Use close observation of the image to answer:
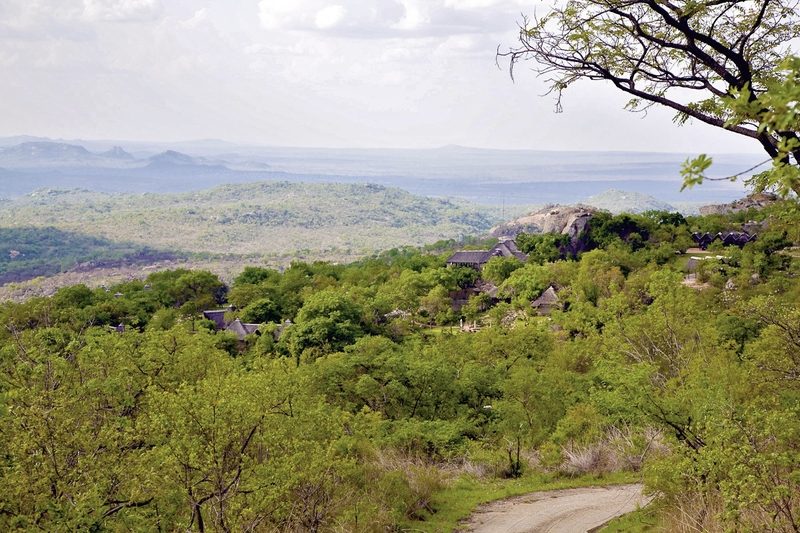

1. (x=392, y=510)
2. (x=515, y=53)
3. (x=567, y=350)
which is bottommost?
(x=567, y=350)

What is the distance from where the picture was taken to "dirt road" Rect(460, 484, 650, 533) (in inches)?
499

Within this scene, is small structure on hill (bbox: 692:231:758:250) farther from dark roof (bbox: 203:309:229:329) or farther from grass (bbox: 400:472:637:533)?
grass (bbox: 400:472:637:533)

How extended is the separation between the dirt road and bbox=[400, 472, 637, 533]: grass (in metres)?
0.24

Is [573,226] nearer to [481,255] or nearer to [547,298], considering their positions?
[481,255]

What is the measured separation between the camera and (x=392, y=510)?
11.8 meters

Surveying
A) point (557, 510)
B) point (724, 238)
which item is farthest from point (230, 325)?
point (724, 238)

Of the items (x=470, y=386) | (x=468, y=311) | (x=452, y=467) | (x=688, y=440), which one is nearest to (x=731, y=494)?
(x=688, y=440)

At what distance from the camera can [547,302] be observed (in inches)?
1998

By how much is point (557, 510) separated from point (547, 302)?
3798 centimetres

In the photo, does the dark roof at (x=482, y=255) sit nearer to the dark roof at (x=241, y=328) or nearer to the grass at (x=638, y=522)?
the dark roof at (x=241, y=328)

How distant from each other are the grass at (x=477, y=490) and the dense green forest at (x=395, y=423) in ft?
0.34

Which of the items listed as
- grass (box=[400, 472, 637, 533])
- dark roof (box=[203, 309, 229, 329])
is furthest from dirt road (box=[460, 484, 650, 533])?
dark roof (box=[203, 309, 229, 329])

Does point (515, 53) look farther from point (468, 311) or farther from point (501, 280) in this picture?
point (501, 280)

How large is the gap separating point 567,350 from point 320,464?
21987 mm
